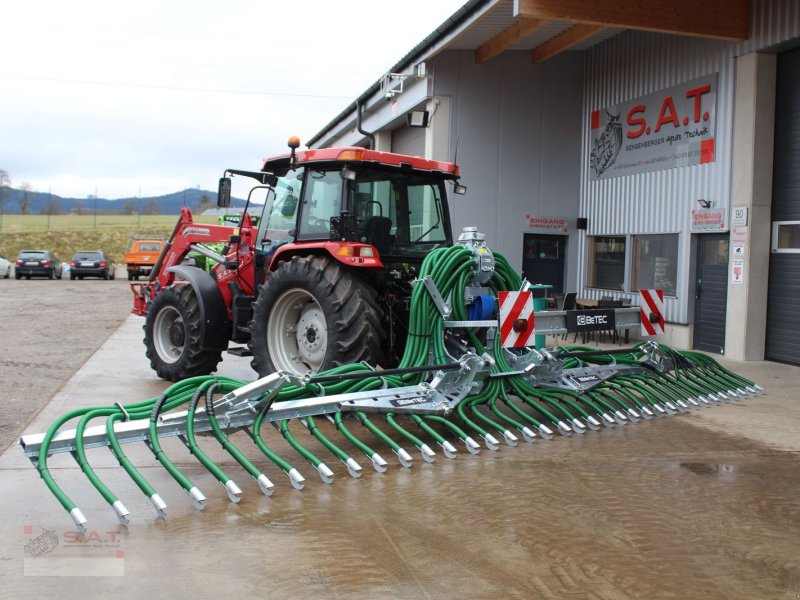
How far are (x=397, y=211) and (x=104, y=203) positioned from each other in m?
49.5

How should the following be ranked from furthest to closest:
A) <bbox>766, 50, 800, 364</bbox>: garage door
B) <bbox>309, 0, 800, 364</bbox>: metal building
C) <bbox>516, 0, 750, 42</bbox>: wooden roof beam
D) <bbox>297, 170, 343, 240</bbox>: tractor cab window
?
<bbox>309, 0, 800, 364</bbox>: metal building, <bbox>516, 0, 750, 42</bbox>: wooden roof beam, <bbox>766, 50, 800, 364</bbox>: garage door, <bbox>297, 170, 343, 240</bbox>: tractor cab window

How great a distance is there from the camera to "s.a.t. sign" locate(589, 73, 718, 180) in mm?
12247

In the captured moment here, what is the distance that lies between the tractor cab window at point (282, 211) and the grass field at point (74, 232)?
40.4m

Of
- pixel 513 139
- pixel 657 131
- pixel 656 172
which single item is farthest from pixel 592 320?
pixel 513 139

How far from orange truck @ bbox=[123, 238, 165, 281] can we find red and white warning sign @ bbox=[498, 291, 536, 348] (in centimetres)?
2818

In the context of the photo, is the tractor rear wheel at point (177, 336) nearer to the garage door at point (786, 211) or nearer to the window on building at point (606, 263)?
the garage door at point (786, 211)

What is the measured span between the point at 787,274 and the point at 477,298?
6528 mm

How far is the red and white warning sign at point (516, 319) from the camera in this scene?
20.3 ft

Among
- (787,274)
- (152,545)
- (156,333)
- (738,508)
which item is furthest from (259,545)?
(787,274)

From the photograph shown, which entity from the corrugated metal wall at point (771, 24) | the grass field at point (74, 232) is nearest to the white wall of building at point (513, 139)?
the corrugated metal wall at point (771, 24)

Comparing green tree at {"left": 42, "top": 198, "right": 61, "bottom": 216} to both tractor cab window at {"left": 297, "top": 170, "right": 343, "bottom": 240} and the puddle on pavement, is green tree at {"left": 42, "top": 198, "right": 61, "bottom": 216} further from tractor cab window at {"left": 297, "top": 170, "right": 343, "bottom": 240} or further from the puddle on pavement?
the puddle on pavement

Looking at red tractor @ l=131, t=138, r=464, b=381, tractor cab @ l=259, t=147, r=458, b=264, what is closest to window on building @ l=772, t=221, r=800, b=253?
red tractor @ l=131, t=138, r=464, b=381

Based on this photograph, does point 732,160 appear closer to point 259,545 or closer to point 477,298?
point 477,298

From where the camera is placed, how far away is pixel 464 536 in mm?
3910
